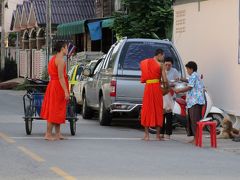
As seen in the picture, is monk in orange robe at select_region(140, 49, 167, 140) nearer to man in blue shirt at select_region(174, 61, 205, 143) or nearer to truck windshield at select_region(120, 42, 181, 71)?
man in blue shirt at select_region(174, 61, 205, 143)

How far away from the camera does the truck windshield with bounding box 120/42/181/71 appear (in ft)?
60.8

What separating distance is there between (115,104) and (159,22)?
10.8 m

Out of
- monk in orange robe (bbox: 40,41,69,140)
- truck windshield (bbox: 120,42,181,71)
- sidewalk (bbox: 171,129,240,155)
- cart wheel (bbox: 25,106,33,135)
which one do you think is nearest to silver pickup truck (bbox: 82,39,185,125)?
truck windshield (bbox: 120,42,181,71)

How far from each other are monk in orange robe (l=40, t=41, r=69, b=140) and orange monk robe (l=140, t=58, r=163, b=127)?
68.8 inches

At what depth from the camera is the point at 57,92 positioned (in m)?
15.1

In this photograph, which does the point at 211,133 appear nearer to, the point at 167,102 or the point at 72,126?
the point at 167,102

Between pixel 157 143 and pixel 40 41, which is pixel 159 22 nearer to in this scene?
pixel 157 143

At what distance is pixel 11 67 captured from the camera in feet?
187

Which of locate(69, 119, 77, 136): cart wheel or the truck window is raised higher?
the truck window

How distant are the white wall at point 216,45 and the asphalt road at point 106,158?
3.94m

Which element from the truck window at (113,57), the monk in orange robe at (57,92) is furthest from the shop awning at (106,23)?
the monk in orange robe at (57,92)

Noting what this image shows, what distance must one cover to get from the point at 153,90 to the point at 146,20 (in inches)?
519

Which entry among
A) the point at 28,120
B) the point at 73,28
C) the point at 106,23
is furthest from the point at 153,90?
the point at 73,28

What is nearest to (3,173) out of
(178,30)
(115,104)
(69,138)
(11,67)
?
(69,138)
